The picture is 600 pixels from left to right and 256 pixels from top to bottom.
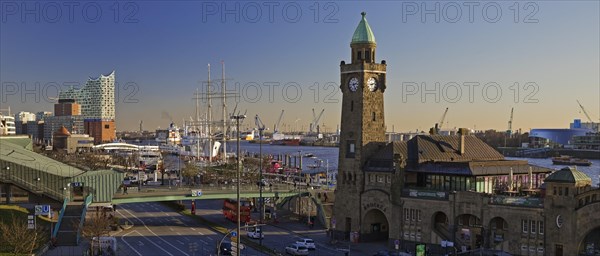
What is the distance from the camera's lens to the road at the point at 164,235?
64.4 meters

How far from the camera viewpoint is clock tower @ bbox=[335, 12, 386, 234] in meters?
73.9

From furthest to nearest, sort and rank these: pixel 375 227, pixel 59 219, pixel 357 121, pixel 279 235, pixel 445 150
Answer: pixel 279 235
pixel 357 121
pixel 375 227
pixel 445 150
pixel 59 219

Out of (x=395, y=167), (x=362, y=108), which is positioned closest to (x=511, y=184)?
(x=395, y=167)

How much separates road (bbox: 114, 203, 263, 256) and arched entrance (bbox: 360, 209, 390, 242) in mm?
14007

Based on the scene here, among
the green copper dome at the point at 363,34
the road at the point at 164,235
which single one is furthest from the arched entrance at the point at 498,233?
the green copper dome at the point at 363,34

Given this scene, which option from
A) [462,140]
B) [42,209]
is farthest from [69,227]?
[462,140]

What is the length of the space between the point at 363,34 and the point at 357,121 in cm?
994

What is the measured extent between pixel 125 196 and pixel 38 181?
10428mm

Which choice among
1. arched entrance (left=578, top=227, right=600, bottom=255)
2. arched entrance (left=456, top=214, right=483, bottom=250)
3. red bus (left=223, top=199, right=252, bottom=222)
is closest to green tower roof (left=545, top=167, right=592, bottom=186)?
arched entrance (left=578, top=227, right=600, bottom=255)

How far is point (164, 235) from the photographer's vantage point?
75.2m

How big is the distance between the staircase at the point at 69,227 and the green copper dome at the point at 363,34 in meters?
34.8

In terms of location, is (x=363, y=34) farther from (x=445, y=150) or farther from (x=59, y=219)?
(x=59, y=219)

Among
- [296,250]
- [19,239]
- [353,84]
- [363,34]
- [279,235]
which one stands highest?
[363,34]

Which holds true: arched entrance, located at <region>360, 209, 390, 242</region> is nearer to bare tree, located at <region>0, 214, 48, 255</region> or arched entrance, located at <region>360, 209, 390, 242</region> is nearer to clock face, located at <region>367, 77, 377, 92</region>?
clock face, located at <region>367, 77, 377, 92</region>
